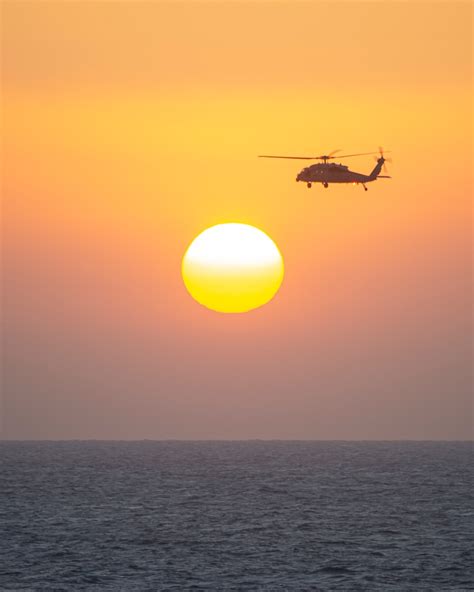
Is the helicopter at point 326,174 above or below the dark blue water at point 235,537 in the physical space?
above

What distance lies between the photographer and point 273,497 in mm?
155500

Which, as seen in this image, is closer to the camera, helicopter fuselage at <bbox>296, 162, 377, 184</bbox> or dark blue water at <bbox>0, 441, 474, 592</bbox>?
dark blue water at <bbox>0, 441, 474, 592</bbox>

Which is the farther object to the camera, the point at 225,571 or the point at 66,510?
the point at 66,510

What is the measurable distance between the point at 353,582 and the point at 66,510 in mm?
57356

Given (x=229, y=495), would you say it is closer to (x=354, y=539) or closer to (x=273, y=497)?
(x=273, y=497)

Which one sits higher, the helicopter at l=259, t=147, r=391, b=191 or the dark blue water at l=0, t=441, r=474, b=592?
the helicopter at l=259, t=147, r=391, b=191

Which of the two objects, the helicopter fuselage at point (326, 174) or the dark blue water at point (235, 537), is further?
the helicopter fuselage at point (326, 174)

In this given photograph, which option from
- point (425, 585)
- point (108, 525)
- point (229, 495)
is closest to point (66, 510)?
point (108, 525)

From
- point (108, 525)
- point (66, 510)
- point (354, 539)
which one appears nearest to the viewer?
point (354, 539)

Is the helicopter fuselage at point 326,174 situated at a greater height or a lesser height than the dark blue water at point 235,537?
greater

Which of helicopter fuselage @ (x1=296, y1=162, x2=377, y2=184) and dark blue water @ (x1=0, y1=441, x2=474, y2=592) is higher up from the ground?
helicopter fuselage @ (x1=296, y1=162, x2=377, y2=184)

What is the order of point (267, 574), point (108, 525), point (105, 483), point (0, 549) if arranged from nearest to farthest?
point (267, 574)
point (0, 549)
point (108, 525)
point (105, 483)

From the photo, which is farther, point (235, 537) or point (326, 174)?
point (326, 174)

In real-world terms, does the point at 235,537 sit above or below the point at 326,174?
below
